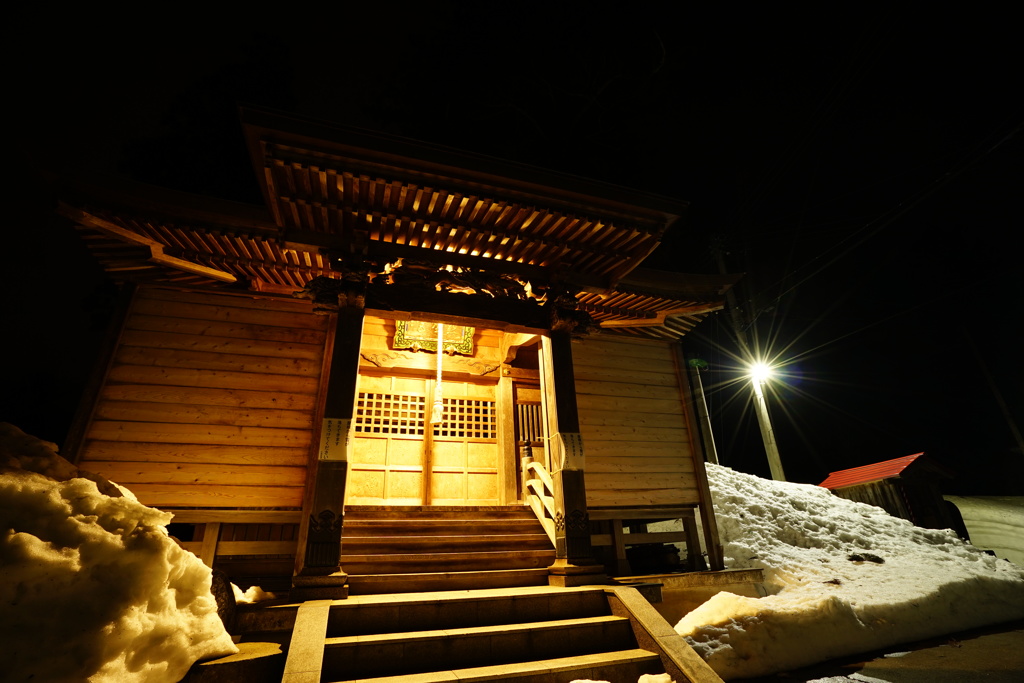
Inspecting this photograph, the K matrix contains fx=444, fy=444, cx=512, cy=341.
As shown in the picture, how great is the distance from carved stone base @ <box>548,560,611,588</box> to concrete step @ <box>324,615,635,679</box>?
0.80 meters

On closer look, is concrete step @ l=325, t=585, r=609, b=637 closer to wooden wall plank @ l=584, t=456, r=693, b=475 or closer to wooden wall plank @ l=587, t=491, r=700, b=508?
wooden wall plank @ l=587, t=491, r=700, b=508

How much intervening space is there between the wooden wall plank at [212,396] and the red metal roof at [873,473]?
54.4ft

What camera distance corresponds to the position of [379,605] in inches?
170

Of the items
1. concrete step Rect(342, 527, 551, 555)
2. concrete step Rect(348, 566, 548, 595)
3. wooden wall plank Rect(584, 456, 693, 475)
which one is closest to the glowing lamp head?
wooden wall plank Rect(584, 456, 693, 475)

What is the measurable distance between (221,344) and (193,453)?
1.66 meters

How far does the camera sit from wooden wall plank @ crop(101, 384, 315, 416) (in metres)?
6.36

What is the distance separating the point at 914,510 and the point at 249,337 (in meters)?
17.9

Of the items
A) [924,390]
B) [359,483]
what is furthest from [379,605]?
[924,390]

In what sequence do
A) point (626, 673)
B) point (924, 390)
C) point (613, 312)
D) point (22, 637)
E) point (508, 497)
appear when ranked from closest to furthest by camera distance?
point (22, 637) → point (626, 673) → point (613, 312) → point (508, 497) → point (924, 390)

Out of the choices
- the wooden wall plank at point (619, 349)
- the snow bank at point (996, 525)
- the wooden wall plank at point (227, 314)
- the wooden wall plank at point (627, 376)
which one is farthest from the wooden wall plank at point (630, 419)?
the snow bank at point (996, 525)

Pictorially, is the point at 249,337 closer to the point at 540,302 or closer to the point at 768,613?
the point at 540,302

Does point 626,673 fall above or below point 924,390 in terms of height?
below

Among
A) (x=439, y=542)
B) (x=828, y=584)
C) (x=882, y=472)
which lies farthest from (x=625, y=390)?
(x=882, y=472)

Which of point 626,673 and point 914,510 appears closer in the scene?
point 626,673
